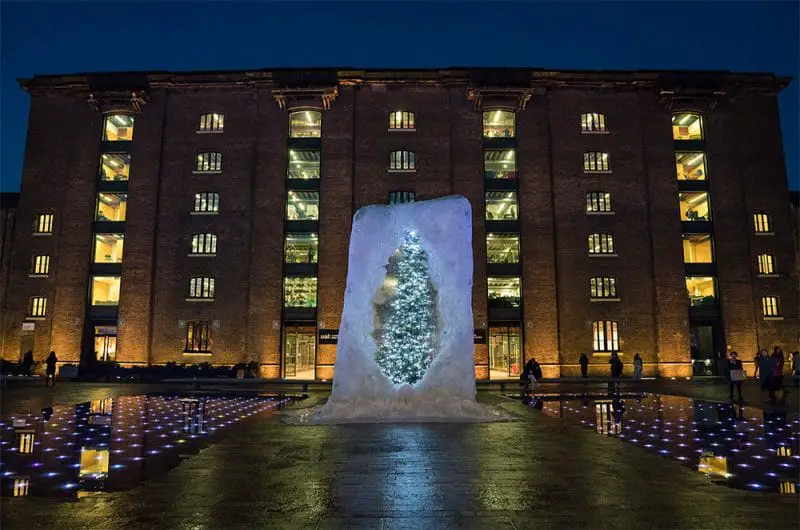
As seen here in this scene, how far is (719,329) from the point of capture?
102ft

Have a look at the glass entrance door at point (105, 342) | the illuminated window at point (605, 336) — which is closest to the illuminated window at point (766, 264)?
the illuminated window at point (605, 336)

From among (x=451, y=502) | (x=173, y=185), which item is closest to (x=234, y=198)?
(x=173, y=185)

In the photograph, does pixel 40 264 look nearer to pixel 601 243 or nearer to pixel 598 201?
pixel 601 243

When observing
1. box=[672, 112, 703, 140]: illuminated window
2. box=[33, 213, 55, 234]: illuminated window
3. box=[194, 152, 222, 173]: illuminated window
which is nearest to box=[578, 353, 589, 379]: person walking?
box=[672, 112, 703, 140]: illuminated window

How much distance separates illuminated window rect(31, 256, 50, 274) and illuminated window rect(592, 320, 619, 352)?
33288 millimetres

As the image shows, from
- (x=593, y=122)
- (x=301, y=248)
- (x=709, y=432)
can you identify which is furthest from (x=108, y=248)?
(x=709, y=432)

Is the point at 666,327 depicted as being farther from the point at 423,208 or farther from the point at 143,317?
the point at 143,317

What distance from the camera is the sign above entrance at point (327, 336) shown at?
98.9 feet

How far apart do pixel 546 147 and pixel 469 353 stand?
2302 cm

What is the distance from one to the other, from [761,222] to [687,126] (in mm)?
7562

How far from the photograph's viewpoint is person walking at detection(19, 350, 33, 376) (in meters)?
28.1

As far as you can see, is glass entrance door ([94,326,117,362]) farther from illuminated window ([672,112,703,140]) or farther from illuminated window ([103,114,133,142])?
illuminated window ([672,112,703,140])

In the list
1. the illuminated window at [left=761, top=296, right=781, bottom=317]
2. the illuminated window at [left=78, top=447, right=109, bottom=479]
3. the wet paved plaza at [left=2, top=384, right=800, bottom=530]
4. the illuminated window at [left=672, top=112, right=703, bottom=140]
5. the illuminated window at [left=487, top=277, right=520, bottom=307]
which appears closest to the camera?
Result: the wet paved plaza at [left=2, top=384, right=800, bottom=530]

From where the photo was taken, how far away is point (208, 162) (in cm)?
3278
